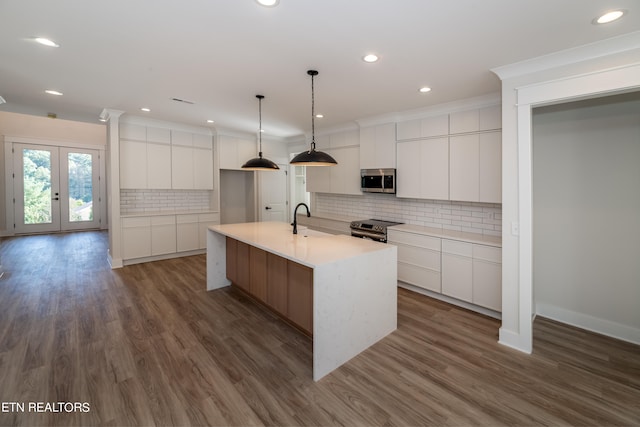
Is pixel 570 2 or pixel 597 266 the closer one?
pixel 570 2

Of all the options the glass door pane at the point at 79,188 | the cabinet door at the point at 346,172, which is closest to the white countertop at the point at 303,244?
the cabinet door at the point at 346,172

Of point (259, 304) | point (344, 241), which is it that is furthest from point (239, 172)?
point (344, 241)

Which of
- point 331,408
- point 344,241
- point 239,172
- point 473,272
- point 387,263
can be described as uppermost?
point 239,172

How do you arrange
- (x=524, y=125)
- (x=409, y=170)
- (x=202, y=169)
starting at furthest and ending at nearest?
1. (x=202, y=169)
2. (x=409, y=170)
3. (x=524, y=125)

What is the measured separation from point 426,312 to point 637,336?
183 centimetres

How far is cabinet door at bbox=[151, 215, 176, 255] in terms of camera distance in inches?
209

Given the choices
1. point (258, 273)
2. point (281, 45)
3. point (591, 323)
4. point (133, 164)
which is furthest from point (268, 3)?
point (133, 164)

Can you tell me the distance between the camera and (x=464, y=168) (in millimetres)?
3713

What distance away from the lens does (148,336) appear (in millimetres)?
2760

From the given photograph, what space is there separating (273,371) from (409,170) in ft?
10.6

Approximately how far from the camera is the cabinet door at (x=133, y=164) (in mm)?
5047

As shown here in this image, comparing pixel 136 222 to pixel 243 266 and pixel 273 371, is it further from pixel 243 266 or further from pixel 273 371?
pixel 273 371

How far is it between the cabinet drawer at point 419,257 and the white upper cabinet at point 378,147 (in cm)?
130

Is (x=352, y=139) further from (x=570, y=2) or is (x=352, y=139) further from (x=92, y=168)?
(x=92, y=168)
